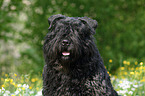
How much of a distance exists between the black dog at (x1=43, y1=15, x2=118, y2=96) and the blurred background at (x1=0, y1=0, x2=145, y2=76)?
569 cm

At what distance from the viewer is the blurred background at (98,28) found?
9.77 metres

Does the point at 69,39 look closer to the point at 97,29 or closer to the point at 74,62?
the point at 74,62

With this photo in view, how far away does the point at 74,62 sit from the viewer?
149 inches

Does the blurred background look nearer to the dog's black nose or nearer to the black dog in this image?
the black dog

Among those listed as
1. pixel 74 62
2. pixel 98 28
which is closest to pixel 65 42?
pixel 74 62

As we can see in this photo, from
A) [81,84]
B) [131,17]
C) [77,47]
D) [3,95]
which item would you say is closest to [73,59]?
[77,47]

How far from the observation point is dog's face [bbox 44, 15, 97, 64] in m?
3.61

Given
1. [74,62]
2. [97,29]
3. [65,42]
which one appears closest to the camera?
[65,42]

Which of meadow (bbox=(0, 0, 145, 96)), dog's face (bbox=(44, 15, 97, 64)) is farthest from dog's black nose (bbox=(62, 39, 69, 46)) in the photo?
meadow (bbox=(0, 0, 145, 96))

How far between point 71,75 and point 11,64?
835 cm

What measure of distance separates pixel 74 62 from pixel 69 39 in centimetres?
40

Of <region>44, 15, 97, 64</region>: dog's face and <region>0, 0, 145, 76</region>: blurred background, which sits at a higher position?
<region>0, 0, 145, 76</region>: blurred background

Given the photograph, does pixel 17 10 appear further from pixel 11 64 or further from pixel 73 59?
pixel 73 59

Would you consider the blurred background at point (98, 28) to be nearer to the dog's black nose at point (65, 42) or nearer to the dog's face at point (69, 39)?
the dog's face at point (69, 39)
